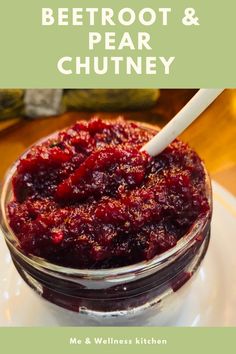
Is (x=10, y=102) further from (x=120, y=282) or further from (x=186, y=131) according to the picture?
(x=120, y=282)

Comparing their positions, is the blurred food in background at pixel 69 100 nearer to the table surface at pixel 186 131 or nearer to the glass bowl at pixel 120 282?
the table surface at pixel 186 131

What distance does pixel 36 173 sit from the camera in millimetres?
1272

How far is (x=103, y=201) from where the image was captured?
1.19 metres

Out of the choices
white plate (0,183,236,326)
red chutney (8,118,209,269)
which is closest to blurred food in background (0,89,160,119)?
white plate (0,183,236,326)

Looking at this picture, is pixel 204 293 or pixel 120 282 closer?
pixel 120 282

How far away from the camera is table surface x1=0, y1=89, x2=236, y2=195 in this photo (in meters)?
1.97

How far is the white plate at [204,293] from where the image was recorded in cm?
147

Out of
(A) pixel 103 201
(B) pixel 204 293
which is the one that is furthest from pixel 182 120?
(B) pixel 204 293

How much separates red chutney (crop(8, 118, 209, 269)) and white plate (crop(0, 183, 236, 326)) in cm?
31

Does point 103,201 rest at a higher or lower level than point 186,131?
lower

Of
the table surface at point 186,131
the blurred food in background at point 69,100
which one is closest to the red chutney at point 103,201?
the table surface at point 186,131

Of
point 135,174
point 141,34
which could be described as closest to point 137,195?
point 135,174

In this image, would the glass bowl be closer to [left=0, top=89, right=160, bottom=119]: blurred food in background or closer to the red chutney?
the red chutney

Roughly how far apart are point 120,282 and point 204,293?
0.45 metres
